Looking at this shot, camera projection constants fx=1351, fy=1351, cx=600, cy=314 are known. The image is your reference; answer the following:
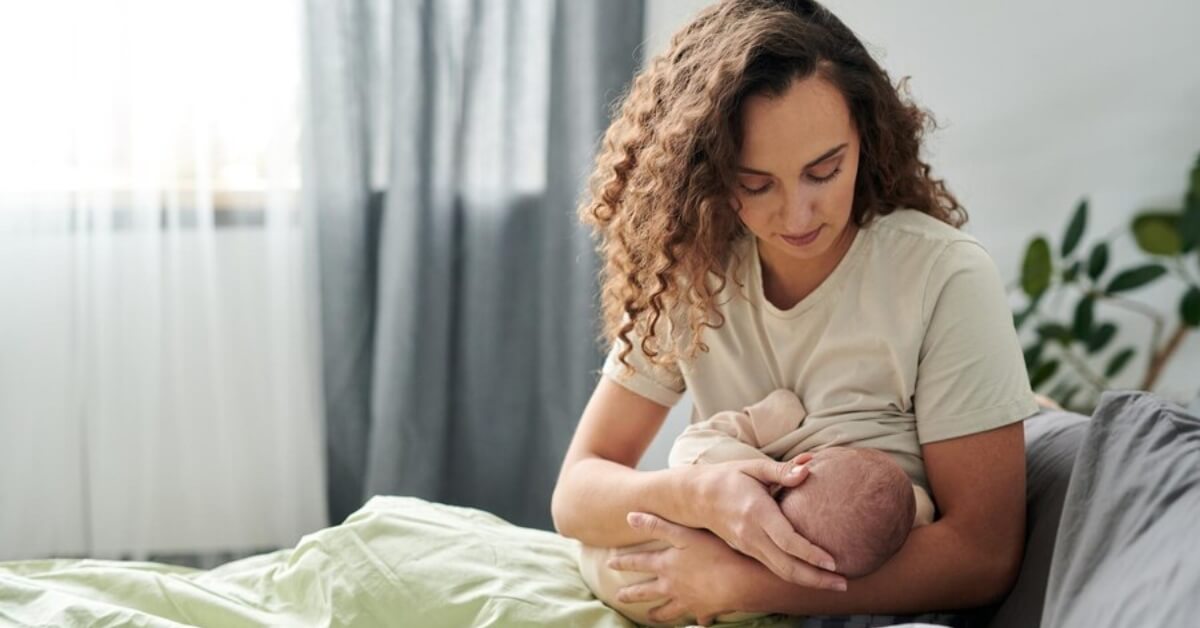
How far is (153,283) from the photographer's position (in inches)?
122

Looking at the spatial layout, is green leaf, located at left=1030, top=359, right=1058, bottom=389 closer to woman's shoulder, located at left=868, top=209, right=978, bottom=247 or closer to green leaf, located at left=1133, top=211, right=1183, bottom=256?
green leaf, located at left=1133, top=211, right=1183, bottom=256

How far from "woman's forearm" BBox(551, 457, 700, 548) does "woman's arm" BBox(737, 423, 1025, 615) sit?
116 mm

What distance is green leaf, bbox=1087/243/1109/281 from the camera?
128 inches

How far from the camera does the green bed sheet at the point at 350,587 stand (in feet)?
5.03

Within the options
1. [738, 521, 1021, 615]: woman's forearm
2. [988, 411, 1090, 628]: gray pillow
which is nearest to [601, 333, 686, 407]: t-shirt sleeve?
[738, 521, 1021, 615]: woman's forearm

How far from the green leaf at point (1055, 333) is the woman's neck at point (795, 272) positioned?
1828mm

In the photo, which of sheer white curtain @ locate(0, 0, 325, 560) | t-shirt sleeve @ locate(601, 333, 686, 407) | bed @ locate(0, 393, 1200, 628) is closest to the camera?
bed @ locate(0, 393, 1200, 628)

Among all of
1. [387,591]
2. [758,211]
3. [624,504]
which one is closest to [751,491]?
[624,504]

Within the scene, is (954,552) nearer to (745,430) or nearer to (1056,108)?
(745,430)

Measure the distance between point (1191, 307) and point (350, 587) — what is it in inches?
96.6

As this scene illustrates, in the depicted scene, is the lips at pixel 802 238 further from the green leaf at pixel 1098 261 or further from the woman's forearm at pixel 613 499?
the green leaf at pixel 1098 261

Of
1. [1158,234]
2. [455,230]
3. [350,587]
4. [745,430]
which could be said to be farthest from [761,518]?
[1158,234]

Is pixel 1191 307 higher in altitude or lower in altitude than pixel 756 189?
lower

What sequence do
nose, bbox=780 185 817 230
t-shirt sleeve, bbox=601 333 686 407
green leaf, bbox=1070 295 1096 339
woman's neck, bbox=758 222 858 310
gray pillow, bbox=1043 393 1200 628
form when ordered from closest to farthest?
1. gray pillow, bbox=1043 393 1200 628
2. nose, bbox=780 185 817 230
3. woman's neck, bbox=758 222 858 310
4. t-shirt sleeve, bbox=601 333 686 407
5. green leaf, bbox=1070 295 1096 339
